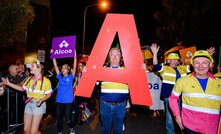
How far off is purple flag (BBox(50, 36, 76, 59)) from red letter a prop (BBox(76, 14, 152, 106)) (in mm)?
1005

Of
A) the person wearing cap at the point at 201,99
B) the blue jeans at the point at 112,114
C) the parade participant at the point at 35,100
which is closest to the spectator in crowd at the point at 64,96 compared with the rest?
the parade participant at the point at 35,100

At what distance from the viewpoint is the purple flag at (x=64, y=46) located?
5078 millimetres

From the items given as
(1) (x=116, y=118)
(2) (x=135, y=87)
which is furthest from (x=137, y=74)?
(1) (x=116, y=118)

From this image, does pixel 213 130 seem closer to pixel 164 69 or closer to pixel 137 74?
pixel 137 74

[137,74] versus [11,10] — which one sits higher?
[11,10]

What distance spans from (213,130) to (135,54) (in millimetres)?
1645

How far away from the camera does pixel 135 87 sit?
4055mm

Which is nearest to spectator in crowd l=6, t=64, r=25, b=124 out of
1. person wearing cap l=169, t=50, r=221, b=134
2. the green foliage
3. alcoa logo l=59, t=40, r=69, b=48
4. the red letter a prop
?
the green foliage

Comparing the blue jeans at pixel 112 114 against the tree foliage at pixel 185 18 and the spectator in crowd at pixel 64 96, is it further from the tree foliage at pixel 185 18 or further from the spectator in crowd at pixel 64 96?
the tree foliage at pixel 185 18

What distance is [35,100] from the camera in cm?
492

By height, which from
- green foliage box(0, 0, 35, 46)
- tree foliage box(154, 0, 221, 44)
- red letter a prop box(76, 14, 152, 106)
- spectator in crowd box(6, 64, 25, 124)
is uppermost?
tree foliage box(154, 0, 221, 44)

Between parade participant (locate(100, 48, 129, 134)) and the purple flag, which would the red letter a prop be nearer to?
parade participant (locate(100, 48, 129, 134))

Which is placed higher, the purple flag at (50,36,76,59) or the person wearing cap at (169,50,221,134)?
the purple flag at (50,36,76,59)

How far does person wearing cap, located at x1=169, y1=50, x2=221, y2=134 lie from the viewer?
3.44 metres
